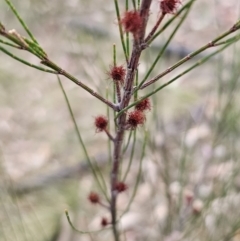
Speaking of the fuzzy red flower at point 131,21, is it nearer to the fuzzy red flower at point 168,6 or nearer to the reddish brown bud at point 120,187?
the fuzzy red flower at point 168,6

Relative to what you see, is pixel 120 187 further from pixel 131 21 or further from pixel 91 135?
pixel 91 135

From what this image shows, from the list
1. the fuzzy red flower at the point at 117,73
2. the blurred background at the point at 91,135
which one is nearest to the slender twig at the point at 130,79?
the fuzzy red flower at the point at 117,73

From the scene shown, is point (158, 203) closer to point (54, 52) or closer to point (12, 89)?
point (12, 89)

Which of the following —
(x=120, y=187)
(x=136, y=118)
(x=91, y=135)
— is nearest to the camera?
(x=136, y=118)

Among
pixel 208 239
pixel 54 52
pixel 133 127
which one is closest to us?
pixel 133 127

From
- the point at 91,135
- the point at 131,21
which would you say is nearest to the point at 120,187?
the point at 131,21

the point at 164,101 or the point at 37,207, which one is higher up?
the point at 164,101

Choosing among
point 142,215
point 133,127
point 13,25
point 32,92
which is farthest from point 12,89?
point 133,127
